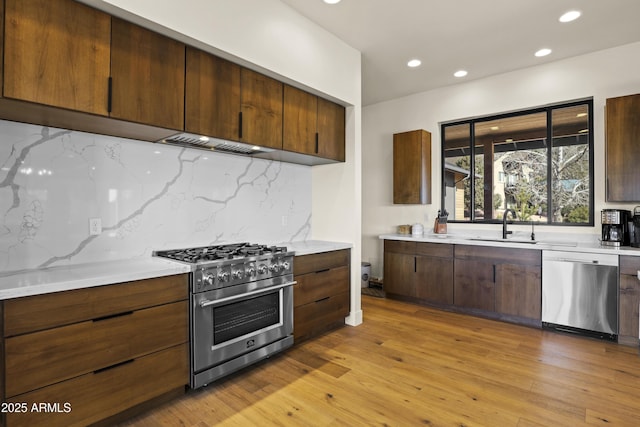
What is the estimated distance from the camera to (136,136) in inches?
95.3

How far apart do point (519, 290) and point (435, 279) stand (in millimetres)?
916

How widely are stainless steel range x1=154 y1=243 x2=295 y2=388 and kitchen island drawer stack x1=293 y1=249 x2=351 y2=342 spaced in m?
0.15

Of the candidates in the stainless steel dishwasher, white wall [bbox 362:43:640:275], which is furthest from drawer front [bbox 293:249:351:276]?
the stainless steel dishwasher

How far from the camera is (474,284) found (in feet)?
13.0

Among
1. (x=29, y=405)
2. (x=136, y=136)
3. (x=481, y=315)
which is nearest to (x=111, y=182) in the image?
(x=136, y=136)

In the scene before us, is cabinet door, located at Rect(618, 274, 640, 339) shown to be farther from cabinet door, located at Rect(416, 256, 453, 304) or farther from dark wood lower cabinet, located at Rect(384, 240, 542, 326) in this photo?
cabinet door, located at Rect(416, 256, 453, 304)

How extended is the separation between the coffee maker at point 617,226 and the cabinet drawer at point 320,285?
265 cm

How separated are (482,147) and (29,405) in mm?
5034

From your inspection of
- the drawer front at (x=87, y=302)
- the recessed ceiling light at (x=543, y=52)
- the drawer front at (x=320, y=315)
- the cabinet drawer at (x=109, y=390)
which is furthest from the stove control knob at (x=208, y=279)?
the recessed ceiling light at (x=543, y=52)

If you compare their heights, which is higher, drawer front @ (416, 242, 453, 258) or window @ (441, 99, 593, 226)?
window @ (441, 99, 593, 226)

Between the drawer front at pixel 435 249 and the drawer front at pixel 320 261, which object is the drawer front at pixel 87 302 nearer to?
the drawer front at pixel 320 261

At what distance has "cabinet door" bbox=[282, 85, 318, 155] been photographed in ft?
9.91

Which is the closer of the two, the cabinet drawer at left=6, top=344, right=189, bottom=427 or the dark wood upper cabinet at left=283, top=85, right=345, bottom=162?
the cabinet drawer at left=6, top=344, right=189, bottom=427

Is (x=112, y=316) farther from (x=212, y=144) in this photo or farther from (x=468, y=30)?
(x=468, y=30)
